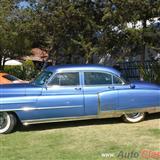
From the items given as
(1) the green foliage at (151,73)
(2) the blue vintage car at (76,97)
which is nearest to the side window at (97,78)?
(2) the blue vintage car at (76,97)

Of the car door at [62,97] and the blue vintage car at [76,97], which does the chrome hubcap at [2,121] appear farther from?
the car door at [62,97]

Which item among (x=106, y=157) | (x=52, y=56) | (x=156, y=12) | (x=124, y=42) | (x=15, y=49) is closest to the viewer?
(x=106, y=157)

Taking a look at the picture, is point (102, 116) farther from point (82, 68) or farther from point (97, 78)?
point (82, 68)

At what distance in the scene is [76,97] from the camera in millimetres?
9883

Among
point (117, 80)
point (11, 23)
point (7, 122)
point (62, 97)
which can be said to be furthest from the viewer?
point (11, 23)

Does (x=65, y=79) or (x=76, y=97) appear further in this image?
(x=65, y=79)

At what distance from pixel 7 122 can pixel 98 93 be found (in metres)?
2.23

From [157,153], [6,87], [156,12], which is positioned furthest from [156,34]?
[157,153]

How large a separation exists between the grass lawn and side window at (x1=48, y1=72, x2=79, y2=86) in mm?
1038

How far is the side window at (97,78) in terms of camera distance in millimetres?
10219

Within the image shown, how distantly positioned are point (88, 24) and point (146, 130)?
425 inches

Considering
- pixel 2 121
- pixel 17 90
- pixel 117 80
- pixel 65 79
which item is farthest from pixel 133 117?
pixel 2 121

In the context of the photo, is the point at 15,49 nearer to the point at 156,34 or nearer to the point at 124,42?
the point at 124,42

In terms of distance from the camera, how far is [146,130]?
9484 millimetres
